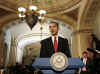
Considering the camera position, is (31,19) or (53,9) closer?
(31,19)

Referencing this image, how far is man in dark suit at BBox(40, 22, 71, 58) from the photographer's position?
2.08m

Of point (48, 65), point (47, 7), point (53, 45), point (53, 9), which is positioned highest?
point (47, 7)

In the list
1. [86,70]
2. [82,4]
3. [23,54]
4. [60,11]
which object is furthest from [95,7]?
[23,54]

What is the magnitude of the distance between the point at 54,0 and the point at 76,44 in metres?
3.45

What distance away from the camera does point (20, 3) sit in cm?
1259

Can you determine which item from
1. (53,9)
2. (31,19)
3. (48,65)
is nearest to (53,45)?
(48,65)

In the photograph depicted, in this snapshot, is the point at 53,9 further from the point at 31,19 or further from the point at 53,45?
the point at 53,45

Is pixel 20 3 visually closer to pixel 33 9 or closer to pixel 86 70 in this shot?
pixel 33 9

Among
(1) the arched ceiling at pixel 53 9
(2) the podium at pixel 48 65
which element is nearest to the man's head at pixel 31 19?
(1) the arched ceiling at pixel 53 9

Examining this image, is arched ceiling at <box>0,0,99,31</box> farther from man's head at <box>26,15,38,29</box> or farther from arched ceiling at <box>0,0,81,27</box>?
man's head at <box>26,15,38,29</box>

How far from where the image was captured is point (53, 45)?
2162 millimetres

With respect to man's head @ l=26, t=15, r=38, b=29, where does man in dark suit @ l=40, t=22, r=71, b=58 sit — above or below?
below

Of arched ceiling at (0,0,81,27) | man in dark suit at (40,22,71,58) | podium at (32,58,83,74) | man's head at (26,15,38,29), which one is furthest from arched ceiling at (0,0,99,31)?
podium at (32,58,83,74)

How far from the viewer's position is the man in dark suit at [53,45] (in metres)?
2.08
